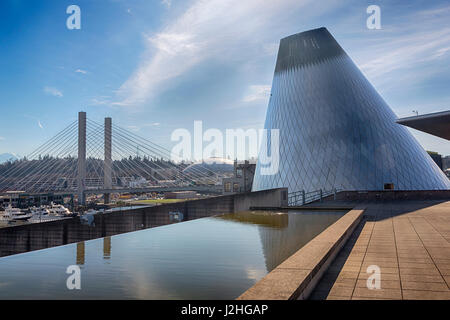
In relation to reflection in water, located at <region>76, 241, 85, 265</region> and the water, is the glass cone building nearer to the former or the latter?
the water

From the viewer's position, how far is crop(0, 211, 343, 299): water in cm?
390

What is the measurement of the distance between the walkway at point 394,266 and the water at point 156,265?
2.99 ft

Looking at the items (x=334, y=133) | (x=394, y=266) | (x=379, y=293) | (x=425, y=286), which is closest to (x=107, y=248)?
(x=379, y=293)

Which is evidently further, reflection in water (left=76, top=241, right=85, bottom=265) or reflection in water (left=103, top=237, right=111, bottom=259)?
reflection in water (left=103, top=237, right=111, bottom=259)

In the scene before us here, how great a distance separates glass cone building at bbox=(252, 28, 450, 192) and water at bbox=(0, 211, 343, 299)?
22.5m

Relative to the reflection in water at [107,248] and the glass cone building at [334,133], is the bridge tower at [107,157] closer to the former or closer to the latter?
the glass cone building at [334,133]

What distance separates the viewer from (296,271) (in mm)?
3867

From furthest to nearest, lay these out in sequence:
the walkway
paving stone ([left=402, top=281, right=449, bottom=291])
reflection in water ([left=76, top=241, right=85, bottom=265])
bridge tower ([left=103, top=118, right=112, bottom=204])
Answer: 1. bridge tower ([left=103, top=118, right=112, bottom=204])
2. reflection in water ([left=76, top=241, right=85, bottom=265])
3. paving stone ([left=402, top=281, right=449, bottom=291])
4. the walkway

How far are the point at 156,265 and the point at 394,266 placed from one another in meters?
3.45

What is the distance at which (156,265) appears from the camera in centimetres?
505

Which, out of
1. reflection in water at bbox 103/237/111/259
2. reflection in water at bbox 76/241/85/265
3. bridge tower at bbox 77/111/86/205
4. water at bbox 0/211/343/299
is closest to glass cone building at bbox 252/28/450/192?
water at bbox 0/211/343/299
